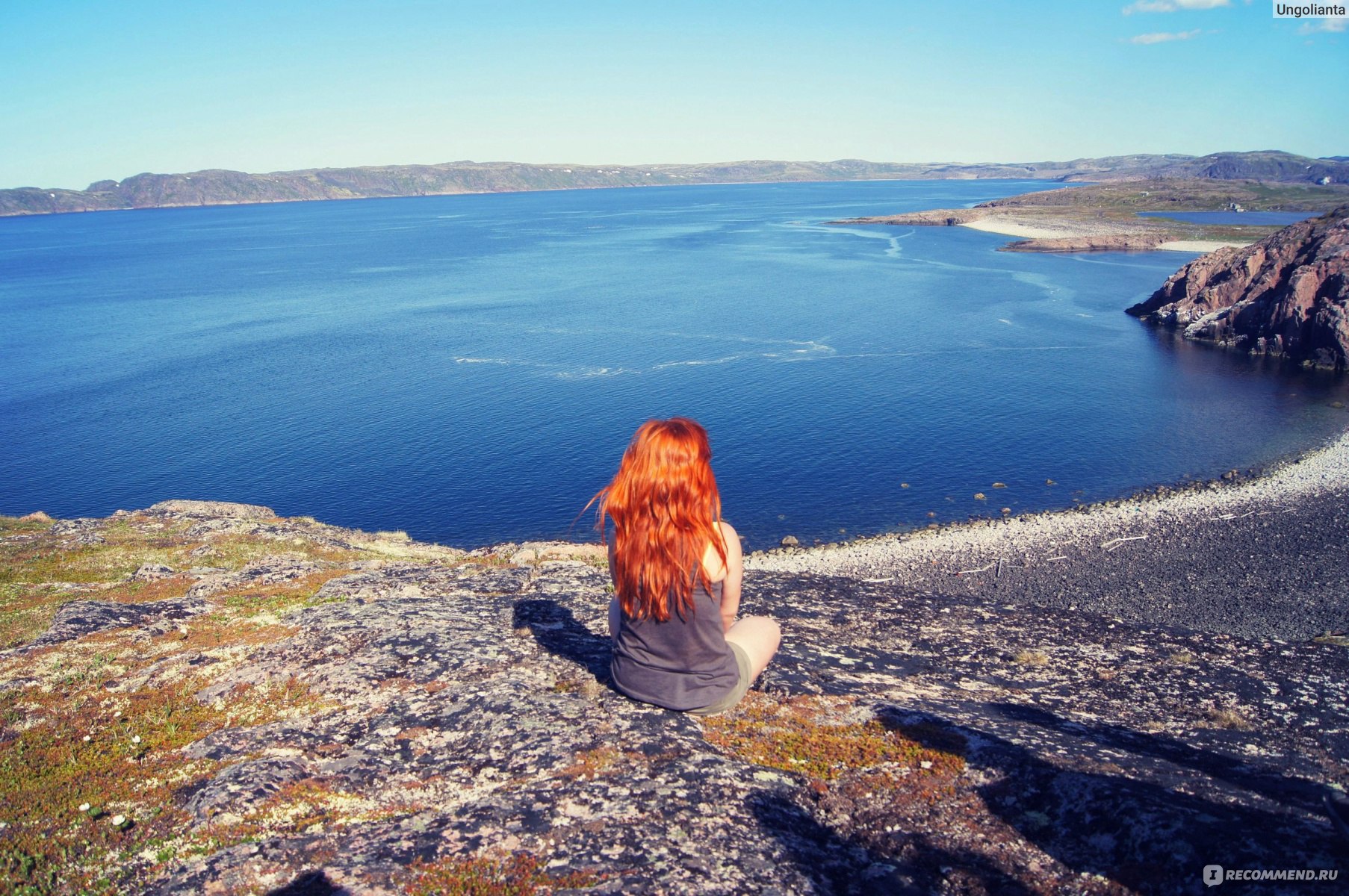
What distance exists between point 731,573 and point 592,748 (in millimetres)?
2481

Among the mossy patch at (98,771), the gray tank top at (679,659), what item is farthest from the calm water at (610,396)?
the gray tank top at (679,659)

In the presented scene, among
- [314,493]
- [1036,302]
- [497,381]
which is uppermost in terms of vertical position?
[1036,302]

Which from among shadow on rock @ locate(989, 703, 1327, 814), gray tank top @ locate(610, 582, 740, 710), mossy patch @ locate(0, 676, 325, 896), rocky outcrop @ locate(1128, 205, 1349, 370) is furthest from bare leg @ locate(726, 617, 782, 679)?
rocky outcrop @ locate(1128, 205, 1349, 370)

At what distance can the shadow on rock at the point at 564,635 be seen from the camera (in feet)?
35.3

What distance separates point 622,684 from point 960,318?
9126cm

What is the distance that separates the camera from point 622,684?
856 cm

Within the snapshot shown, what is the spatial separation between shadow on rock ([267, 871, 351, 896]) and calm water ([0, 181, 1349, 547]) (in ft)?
116

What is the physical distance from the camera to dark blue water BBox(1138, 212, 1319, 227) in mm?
164375

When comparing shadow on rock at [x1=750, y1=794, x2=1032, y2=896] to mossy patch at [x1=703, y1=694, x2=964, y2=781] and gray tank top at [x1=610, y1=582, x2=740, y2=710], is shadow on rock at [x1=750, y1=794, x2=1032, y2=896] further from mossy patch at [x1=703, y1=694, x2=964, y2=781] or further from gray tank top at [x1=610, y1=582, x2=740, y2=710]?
gray tank top at [x1=610, y1=582, x2=740, y2=710]

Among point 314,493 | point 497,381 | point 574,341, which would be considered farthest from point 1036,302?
point 314,493

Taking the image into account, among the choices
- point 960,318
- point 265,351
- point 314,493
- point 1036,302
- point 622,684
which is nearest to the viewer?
point 622,684

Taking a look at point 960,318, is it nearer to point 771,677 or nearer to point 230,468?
point 230,468

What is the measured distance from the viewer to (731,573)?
7535mm

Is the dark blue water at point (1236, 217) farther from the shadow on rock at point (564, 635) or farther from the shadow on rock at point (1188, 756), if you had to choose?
the shadow on rock at point (564, 635)
